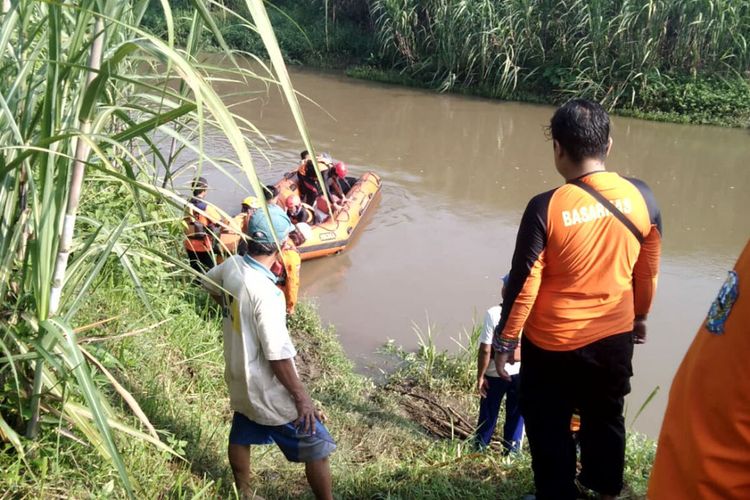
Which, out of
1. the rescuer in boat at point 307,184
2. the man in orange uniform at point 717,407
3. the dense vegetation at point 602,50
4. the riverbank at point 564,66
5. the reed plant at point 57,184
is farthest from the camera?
the riverbank at point 564,66

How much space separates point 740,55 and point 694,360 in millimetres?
16616

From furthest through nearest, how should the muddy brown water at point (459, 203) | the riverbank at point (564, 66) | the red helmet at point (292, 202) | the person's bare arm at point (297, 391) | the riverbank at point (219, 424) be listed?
the riverbank at point (564, 66)
the red helmet at point (292, 202)
the muddy brown water at point (459, 203)
the person's bare arm at point (297, 391)
the riverbank at point (219, 424)

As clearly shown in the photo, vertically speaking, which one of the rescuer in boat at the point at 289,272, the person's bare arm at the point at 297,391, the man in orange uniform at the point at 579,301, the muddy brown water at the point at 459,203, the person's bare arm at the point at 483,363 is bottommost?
the muddy brown water at the point at 459,203

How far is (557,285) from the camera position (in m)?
2.57

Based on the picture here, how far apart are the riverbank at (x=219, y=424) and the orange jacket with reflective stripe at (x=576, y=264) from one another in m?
0.70

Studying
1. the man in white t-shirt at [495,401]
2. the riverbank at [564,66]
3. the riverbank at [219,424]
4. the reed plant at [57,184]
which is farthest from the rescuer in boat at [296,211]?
Answer: the riverbank at [564,66]

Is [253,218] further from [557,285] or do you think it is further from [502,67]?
[502,67]

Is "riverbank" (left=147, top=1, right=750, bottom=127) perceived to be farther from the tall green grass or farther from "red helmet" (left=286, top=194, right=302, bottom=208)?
"red helmet" (left=286, top=194, right=302, bottom=208)

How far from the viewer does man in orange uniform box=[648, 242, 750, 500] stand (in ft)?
3.75

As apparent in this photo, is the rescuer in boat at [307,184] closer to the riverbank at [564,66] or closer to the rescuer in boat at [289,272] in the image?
the rescuer in boat at [289,272]

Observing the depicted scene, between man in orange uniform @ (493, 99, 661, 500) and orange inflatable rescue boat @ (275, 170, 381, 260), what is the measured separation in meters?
4.79

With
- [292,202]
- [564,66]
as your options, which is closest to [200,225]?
[292,202]

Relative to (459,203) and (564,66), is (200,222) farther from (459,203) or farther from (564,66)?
(564,66)

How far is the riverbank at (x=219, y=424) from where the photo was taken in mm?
2266
